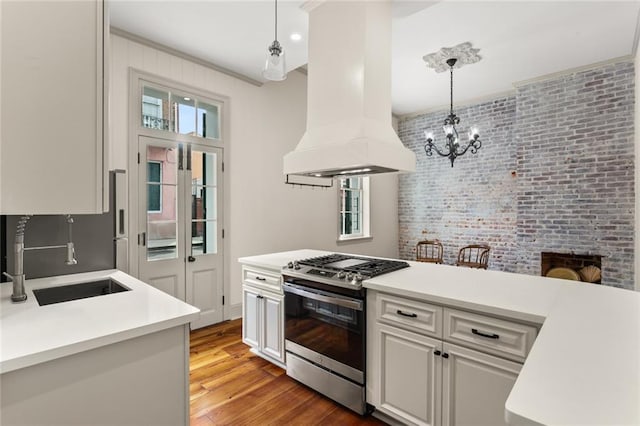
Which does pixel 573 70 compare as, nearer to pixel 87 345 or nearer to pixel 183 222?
pixel 183 222

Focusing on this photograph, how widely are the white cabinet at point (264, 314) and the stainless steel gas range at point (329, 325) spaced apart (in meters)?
0.12

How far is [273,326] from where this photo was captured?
2.60 metres

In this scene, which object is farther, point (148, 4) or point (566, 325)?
point (148, 4)

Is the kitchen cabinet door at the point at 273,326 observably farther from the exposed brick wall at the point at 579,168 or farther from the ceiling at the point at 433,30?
the exposed brick wall at the point at 579,168

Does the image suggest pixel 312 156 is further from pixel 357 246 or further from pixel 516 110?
pixel 516 110

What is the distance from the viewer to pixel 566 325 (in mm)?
1147

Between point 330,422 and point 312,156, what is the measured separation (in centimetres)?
179

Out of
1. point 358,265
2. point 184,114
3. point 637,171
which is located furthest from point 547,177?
point 184,114

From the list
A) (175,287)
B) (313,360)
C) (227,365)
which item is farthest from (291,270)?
(175,287)

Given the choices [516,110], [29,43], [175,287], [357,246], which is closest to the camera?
[29,43]

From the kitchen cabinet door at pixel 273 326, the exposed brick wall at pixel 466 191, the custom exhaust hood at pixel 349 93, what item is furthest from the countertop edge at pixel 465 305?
the exposed brick wall at pixel 466 191

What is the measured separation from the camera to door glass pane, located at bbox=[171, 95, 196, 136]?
3.36 m

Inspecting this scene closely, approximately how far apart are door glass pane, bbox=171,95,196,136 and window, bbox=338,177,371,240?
2.59m

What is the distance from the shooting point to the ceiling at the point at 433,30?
2.65 meters
